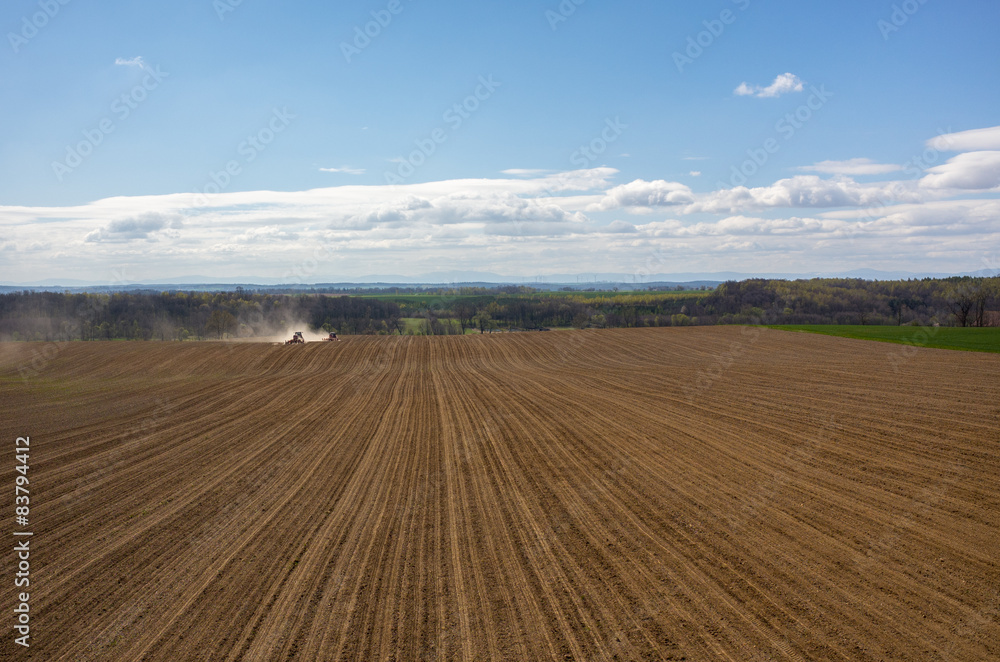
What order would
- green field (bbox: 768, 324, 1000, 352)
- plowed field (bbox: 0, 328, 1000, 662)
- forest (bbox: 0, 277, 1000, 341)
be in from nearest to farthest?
plowed field (bbox: 0, 328, 1000, 662) → green field (bbox: 768, 324, 1000, 352) → forest (bbox: 0, 277, 1000, 341)

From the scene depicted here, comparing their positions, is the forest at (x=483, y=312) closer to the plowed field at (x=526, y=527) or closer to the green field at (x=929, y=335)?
the green field at (x=929, y=335)

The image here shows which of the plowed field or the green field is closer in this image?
the plowed field

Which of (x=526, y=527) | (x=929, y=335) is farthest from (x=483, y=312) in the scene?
(x=526, y=527)

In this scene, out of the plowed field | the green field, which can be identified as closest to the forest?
the green field

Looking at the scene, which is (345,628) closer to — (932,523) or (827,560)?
(827,560)

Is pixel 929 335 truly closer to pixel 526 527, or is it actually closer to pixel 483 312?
pixel 526 527

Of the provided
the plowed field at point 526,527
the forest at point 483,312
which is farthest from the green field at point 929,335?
the forest at point 483,312

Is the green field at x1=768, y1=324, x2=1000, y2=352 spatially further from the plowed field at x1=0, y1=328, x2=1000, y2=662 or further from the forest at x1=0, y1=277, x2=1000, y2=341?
the forest at x1=0, y1=277, x2=1000, y2=341

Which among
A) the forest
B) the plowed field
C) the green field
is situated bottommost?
the plowed field
